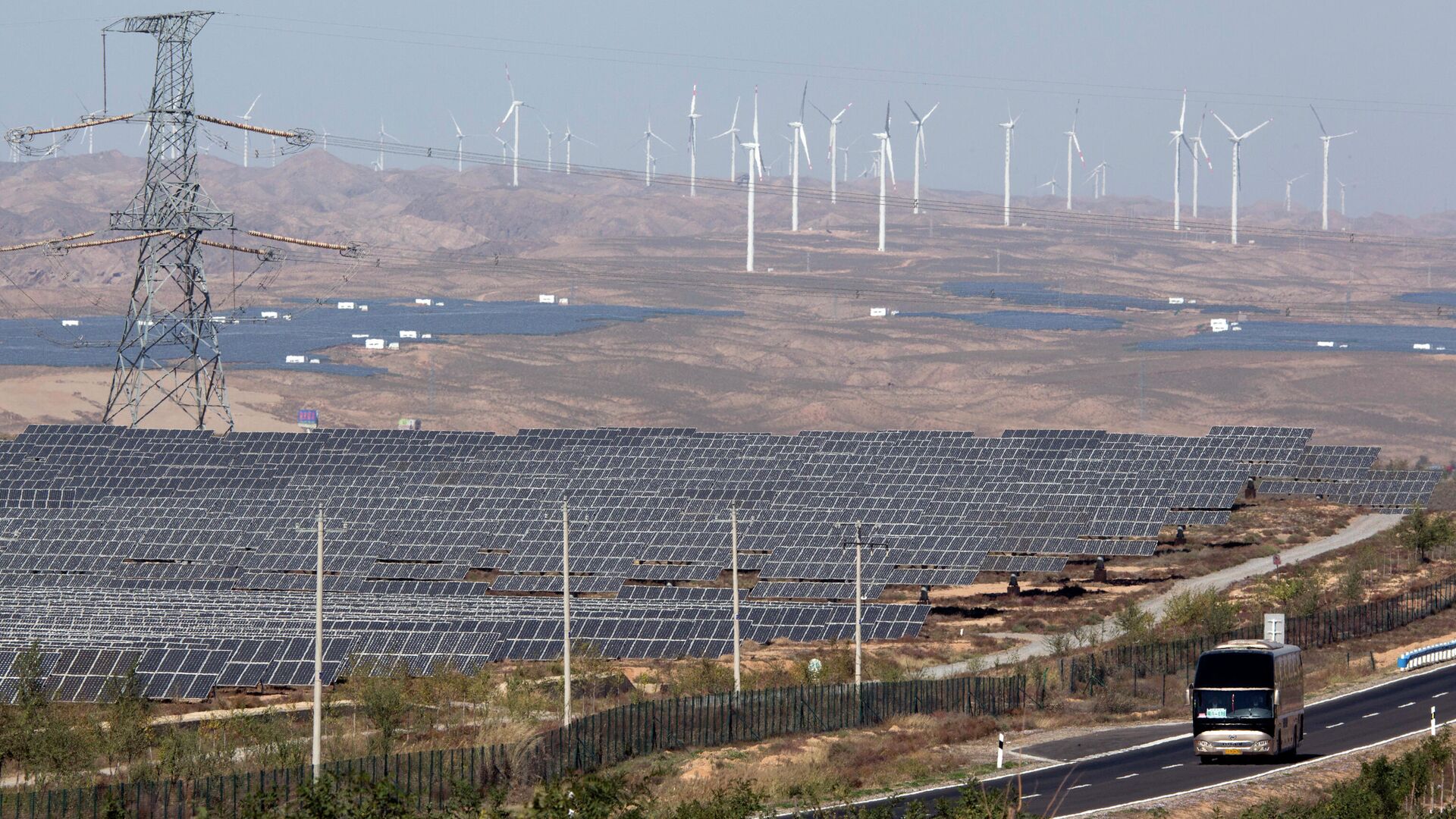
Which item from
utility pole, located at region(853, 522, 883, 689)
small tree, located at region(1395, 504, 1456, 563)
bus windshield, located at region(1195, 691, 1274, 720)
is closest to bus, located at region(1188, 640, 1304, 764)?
bus windshield, located at region(1195, 691, 1274, 720)

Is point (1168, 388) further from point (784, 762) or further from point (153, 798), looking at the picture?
point (153, 798)

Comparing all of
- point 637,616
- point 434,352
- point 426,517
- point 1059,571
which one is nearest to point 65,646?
point 637,616

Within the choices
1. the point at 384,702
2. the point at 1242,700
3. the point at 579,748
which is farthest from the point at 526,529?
the point at 1242,700

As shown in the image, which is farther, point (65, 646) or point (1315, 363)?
point (1315, 363)

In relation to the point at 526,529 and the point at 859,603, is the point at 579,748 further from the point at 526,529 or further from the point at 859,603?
the point at 526,529

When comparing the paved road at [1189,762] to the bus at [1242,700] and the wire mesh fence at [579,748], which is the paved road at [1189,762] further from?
the wire mesh fence at [579,748]

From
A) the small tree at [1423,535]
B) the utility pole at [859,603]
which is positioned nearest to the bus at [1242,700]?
the utility pole at [859,603]
